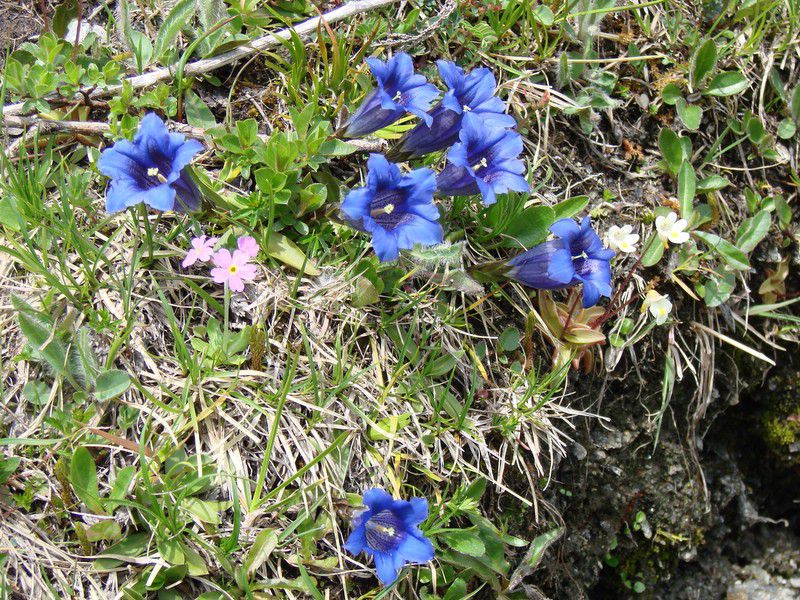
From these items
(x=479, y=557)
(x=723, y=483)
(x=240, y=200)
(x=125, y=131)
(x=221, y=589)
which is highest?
(x=125, y=131)

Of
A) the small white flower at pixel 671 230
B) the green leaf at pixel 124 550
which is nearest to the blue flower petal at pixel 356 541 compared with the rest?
the green leaf at pixel 124 550

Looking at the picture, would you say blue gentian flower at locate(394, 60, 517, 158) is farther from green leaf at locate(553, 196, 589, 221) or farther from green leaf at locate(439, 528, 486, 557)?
green leaf at locate(439, 528, 486, 557)

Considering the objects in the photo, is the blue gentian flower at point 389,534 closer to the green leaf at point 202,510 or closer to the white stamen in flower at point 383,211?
the green leaf at point 202,510

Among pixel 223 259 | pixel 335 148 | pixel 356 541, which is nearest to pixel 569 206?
pixel 335 148

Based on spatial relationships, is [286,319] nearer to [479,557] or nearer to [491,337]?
[491,337]

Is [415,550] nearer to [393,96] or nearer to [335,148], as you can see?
[335,148]

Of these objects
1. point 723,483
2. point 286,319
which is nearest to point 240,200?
point 286,319
